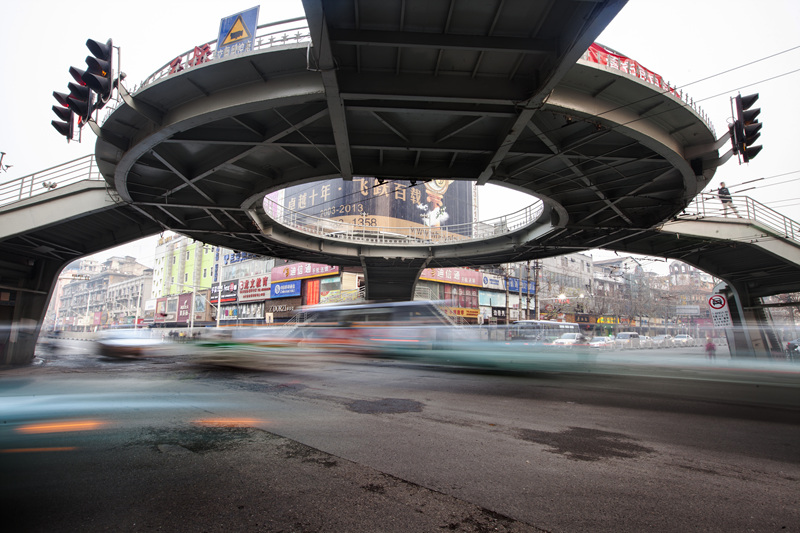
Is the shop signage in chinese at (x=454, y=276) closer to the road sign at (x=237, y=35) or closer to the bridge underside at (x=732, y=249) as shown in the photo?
the bridge underside at (x=732, y=249)

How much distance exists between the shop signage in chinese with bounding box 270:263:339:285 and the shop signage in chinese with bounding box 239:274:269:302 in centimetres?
175

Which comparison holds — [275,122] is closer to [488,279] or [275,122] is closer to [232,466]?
[232,466]

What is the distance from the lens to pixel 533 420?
7016 millimetres

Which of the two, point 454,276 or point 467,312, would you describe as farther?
point 454,276

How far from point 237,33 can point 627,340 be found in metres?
34.2

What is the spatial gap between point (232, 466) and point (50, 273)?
2622 centimetres

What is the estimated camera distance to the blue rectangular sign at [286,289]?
4725cm

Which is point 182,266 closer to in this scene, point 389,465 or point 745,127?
point 389,465

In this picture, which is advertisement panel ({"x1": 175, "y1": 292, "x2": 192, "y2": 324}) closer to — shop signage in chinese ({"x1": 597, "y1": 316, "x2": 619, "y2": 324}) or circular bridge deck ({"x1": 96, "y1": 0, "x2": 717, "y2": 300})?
circular bridge deck ({"x1": 96, "y1": 0, "x2": 717, "y2": 300})

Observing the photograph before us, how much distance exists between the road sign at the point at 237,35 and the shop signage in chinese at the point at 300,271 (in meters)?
34.1

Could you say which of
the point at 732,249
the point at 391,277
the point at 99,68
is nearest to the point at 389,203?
the point at 391,277

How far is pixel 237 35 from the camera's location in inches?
399

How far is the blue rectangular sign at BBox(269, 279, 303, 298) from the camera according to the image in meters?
47.2

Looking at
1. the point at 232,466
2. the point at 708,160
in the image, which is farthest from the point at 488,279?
the point at 232,466
